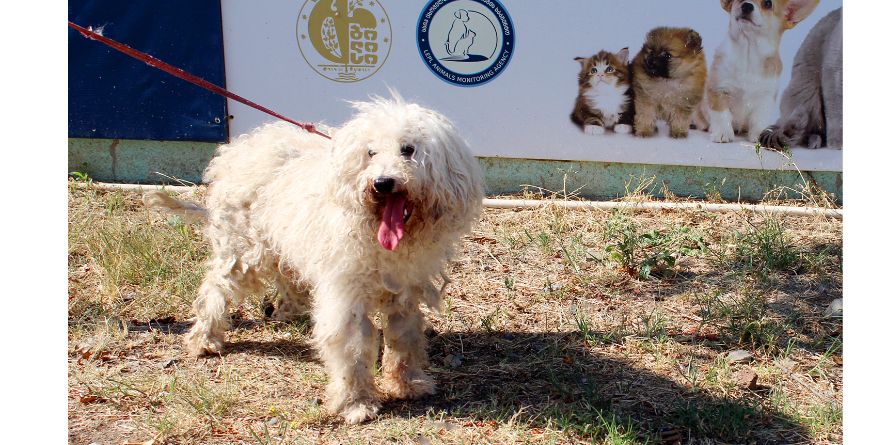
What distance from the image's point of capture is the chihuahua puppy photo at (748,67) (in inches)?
307

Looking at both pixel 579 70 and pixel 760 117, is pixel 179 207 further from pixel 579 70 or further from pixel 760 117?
pixel 760 117

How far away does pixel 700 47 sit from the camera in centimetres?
794

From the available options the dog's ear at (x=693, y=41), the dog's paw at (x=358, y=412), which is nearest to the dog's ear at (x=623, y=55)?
the dog's ear at (x=693, y=41)

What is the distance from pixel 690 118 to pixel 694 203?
2.83ft

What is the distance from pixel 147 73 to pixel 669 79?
17.7ft

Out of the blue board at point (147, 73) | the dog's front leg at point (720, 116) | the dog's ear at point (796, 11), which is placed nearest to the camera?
the dog's ear at point (796, 11)

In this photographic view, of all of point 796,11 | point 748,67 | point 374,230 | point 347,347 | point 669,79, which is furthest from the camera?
point 669,79

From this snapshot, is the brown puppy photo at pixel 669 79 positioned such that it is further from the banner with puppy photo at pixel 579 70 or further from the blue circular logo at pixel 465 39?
the blue circular logo at pixel 465 39

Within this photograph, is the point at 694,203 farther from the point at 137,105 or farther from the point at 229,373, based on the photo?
the point at 137,105

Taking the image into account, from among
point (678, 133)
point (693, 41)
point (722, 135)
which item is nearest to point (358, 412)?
point (678, 133)

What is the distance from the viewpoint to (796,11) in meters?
7.79

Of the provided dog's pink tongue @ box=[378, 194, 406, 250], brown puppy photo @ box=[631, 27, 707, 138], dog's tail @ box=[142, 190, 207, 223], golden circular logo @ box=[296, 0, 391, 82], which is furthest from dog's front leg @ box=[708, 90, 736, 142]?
dog's tail @ box=[142, 190, 207, 223]

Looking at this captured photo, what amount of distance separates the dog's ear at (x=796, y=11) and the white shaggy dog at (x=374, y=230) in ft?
16.0

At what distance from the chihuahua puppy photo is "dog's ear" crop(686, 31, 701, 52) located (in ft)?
0.66
